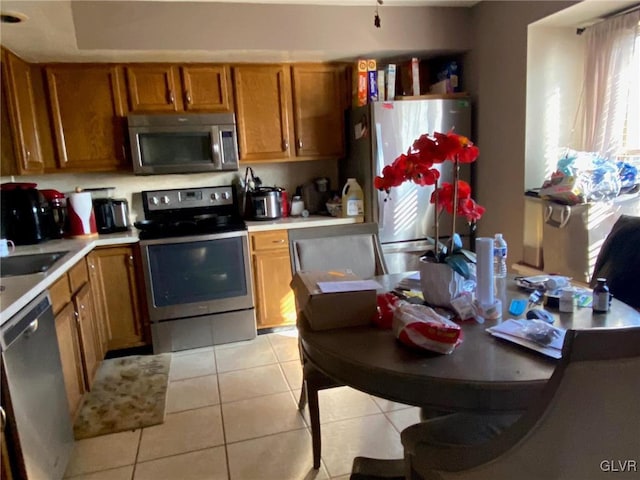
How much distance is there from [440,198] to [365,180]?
1.82m

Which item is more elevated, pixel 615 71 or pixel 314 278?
pixel 615 71

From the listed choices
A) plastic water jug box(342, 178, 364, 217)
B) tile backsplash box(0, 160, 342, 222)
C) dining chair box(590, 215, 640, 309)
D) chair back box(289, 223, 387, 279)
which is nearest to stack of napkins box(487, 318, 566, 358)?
dining chair box(590, 215, 640, 309)

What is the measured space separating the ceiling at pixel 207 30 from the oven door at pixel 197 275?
124cm

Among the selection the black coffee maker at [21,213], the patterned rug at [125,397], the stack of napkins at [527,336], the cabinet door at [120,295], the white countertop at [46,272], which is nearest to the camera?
the stack of napkins at [527,336]

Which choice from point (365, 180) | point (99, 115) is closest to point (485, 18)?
point (365, 180)

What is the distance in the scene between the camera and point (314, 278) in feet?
5.21

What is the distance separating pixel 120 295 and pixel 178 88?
1516 mm

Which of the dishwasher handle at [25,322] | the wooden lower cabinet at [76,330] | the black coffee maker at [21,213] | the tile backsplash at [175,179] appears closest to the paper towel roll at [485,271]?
the dishwasher handle at [25,322]

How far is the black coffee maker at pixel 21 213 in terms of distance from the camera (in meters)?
2.72

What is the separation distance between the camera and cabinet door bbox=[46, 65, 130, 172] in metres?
3.06

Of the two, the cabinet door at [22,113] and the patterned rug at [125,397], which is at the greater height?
the cabinet door at [22,113]

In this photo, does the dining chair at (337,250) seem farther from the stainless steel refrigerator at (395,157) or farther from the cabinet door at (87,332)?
the cabinet door at (87,332)

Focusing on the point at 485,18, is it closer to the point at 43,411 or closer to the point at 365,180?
the point at 365,180

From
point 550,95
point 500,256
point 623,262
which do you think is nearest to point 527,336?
point 500,256
